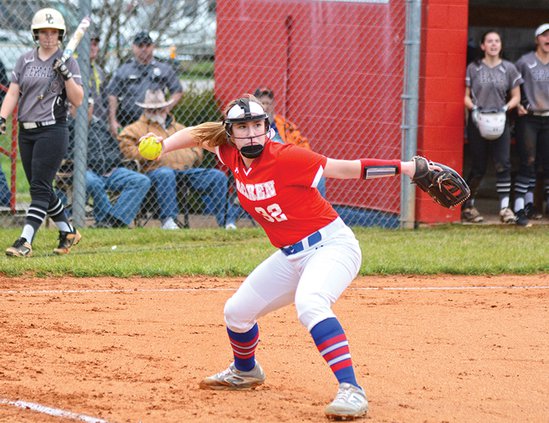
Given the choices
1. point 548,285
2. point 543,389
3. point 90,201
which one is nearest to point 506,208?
point 548,285

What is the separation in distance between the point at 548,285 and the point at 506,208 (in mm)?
3288

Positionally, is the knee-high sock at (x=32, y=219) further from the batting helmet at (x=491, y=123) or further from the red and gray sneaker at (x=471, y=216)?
the red and gray sneaker at (x=471, y=216)

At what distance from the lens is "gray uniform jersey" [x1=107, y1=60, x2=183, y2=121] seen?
38.7 ft

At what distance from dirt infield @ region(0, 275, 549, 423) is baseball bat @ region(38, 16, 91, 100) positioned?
77.0 inches

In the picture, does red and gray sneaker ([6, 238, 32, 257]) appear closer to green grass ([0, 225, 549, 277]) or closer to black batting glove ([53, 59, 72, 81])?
green grass ([0, 225, 549, 277])

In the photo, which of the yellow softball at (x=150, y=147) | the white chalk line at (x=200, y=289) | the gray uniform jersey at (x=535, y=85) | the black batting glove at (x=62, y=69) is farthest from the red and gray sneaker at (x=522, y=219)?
the yellow softball at (x=150, y=147)

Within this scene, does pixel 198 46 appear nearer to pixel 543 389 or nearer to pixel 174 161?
pixel 174 161

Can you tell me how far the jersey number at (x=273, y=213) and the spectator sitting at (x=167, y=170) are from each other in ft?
20.4

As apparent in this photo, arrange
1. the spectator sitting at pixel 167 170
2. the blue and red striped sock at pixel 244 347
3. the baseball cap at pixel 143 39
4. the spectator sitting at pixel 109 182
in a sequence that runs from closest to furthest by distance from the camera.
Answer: the blue and red striped sock at pixel 244 347 → the spectator sitting at pixel 109 182 → the spectator sitting at pixel 167 170 → the baseball cap at pixel 143 39

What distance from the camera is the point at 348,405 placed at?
475 centimetres

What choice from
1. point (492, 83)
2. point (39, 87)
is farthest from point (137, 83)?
point (492, 83)

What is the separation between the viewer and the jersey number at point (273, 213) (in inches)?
204

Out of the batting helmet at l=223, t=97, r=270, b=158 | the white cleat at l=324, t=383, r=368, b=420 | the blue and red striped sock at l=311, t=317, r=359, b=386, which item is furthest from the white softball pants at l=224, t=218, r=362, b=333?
the batting helmet at l=223, t=97, r=270, b=158

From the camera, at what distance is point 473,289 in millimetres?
8594
